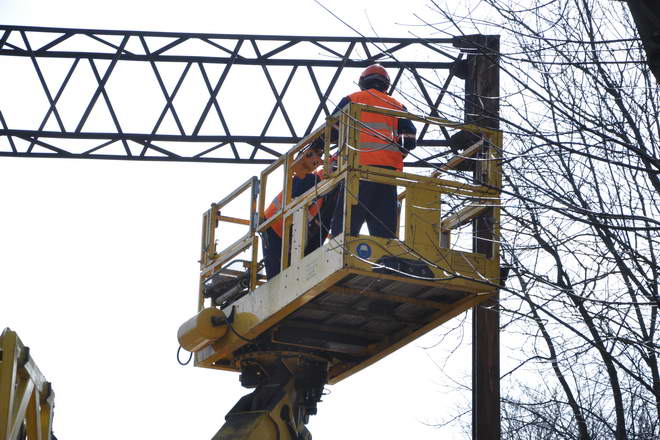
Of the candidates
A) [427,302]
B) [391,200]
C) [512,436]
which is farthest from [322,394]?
[512,436]

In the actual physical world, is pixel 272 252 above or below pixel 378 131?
below

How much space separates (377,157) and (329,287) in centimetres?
132

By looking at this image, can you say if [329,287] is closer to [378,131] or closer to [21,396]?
[378,131]

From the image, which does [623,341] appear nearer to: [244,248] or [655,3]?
[655,3]

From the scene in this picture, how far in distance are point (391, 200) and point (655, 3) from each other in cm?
612

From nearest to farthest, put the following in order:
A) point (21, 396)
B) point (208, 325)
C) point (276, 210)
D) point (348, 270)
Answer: point (21, 396) < point (348, 270) < point (276, 210) < point (208, 325)

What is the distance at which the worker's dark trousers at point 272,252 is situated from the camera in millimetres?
12398

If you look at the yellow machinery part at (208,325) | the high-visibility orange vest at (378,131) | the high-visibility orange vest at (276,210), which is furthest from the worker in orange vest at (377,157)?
the yellow machinery part at (208,325)

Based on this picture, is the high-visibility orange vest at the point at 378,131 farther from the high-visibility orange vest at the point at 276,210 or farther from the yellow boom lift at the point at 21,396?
the yellow boom lift at the point at 21,396

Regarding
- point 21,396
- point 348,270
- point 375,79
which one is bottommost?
point 21,396

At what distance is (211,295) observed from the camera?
1340cm

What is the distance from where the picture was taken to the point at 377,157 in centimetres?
1144

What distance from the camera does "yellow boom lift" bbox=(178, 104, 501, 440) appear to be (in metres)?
10.9

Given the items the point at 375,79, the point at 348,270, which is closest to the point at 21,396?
the point at 348,270
